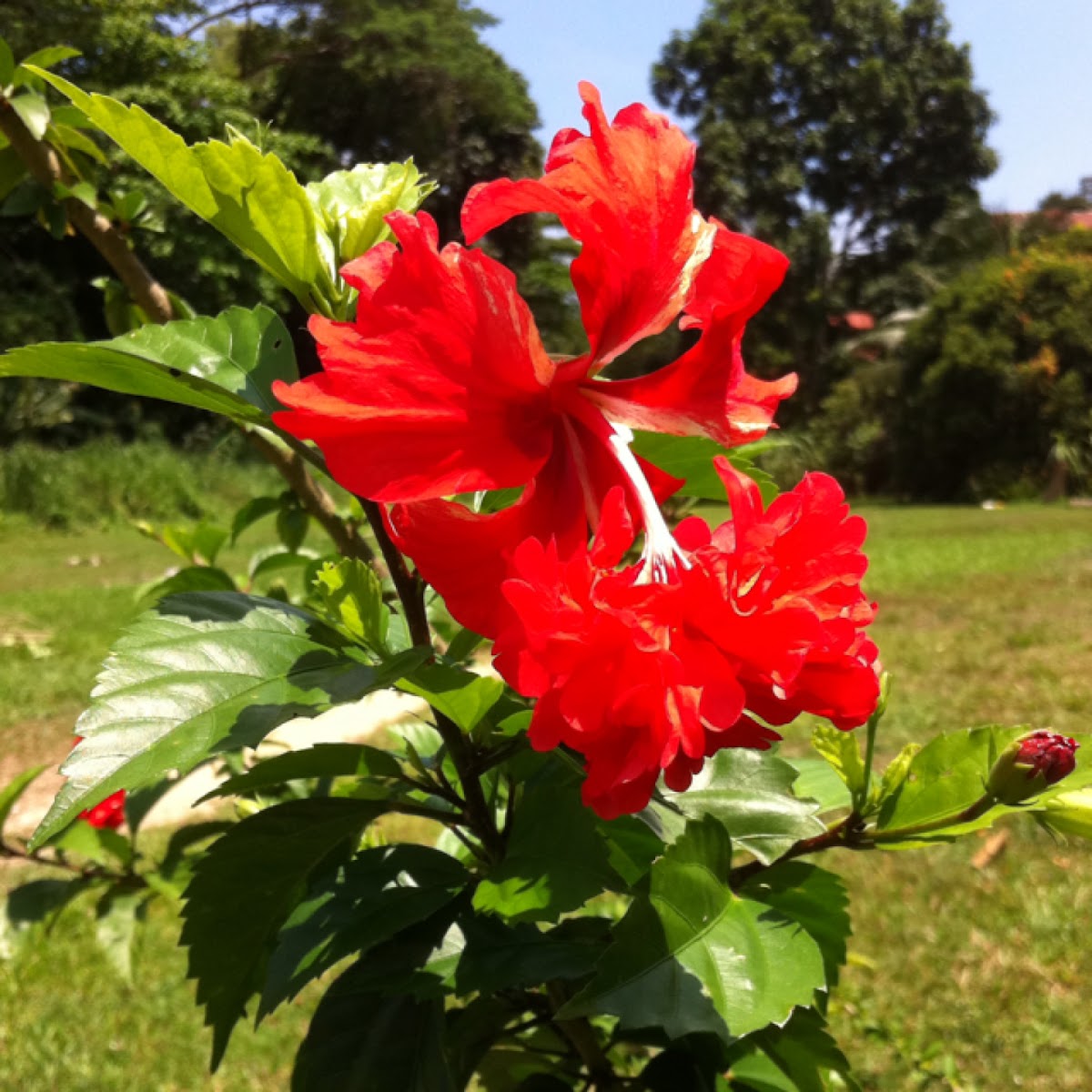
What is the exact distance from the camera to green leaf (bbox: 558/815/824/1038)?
0.45 metres

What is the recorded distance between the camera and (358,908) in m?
0.56

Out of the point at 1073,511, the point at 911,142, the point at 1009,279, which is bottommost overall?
the point at 1073,511

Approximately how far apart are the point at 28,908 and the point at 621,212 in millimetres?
976

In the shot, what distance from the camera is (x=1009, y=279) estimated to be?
10.2 m

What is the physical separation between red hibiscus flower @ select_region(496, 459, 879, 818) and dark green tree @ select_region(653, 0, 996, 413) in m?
17.5

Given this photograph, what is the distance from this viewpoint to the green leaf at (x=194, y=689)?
1.31 ft

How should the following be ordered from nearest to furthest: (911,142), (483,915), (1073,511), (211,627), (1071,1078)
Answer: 1. (211,627)
2. (483,915)
3. (1071,1078)
4. (1073,511)
5. (911,142)

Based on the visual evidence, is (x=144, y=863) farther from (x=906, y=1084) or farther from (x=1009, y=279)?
(x=1009, y=279)

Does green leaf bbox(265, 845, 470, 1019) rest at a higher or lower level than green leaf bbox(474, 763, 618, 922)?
lower

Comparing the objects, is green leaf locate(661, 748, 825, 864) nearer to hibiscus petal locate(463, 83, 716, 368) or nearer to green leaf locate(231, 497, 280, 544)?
hibiscus petal locate(463, 83, 716, 368)

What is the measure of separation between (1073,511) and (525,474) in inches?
349

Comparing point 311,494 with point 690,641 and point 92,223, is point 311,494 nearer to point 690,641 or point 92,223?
point 92,223

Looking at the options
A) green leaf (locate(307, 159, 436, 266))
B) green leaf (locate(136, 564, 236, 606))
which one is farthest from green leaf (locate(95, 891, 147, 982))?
green leaf (locate(307, 159, 436, 266))

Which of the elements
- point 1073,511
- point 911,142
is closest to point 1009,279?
point 1073,511
